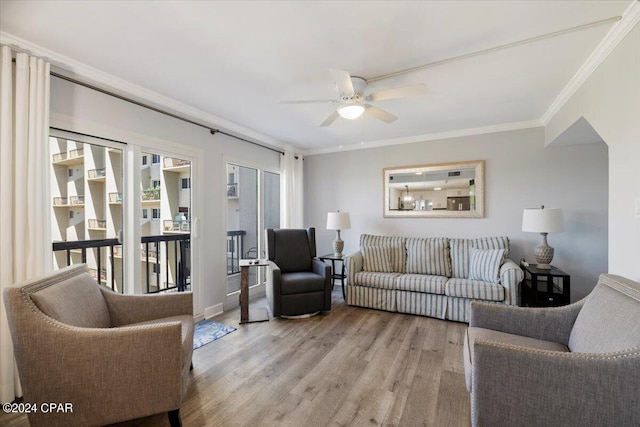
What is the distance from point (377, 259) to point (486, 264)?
1355 millimetres

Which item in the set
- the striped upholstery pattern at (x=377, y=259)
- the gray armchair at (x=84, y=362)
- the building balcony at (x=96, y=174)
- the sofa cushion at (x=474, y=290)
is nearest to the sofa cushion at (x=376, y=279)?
the striped upholstery pattern at (x=377, y=259)

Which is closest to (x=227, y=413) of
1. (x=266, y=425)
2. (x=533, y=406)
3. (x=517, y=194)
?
(x=266, y=425)

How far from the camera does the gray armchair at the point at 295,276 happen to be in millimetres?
3330

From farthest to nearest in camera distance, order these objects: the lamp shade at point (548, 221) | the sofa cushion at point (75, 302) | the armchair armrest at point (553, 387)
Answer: the lamp shade at point (548, 221) → the sofa cushion at point (75, 302) → the armchair armrest at point (553, 387)

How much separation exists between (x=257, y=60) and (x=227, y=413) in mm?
2531

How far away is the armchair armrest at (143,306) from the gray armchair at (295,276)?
125cm

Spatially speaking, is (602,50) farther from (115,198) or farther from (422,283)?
(115,198)

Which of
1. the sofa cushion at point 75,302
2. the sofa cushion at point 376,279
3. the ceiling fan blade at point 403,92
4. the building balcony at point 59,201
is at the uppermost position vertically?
the ceiling fan blade at point 403,92

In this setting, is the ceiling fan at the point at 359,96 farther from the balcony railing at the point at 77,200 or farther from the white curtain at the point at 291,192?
the white curtain at the point at 291,192

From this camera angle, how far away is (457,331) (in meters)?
3.04

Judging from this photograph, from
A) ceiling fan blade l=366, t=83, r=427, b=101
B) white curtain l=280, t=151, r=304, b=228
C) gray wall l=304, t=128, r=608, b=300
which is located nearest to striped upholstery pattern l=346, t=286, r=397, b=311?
gray wall l=304, t=128, r=608, b=300

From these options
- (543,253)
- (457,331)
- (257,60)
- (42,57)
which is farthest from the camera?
(543,253)

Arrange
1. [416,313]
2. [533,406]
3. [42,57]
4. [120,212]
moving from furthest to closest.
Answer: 1. [416,313]
2. [120,212]
3. [42,57]
4. [533,406]

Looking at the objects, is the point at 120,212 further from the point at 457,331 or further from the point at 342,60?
the point at 457,331
